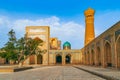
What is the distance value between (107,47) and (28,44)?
10.3 metres

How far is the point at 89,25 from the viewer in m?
49.6

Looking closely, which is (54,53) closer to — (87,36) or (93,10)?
(87,36)

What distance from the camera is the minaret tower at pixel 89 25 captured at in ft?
161

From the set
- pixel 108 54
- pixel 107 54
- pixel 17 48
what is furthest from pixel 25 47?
pixel 108 54

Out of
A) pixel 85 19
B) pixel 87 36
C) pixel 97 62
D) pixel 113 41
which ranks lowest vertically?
pixel 97 62

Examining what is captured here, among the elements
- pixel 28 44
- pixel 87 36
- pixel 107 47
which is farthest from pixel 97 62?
pixel 87 36

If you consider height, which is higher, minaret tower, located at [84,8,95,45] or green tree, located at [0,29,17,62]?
minaret tower, located at [84,8,95,45]

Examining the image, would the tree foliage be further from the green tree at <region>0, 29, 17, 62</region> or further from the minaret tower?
the minaret tower

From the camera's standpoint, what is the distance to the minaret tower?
49.1 m

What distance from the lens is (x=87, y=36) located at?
49.4 metres

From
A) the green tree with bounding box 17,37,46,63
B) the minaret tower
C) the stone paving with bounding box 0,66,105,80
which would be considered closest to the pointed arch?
the stone paving with bounding box 0,66,105,80

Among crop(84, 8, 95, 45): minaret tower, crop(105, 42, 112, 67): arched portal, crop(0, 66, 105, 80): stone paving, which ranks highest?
crop(84, 8, 95, 45): minaret tower

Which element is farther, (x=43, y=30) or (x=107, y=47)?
(x=43, y=30)

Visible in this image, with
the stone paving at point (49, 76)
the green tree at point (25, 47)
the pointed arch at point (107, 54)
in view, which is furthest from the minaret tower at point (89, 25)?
the stone paving at point (49, 76)
